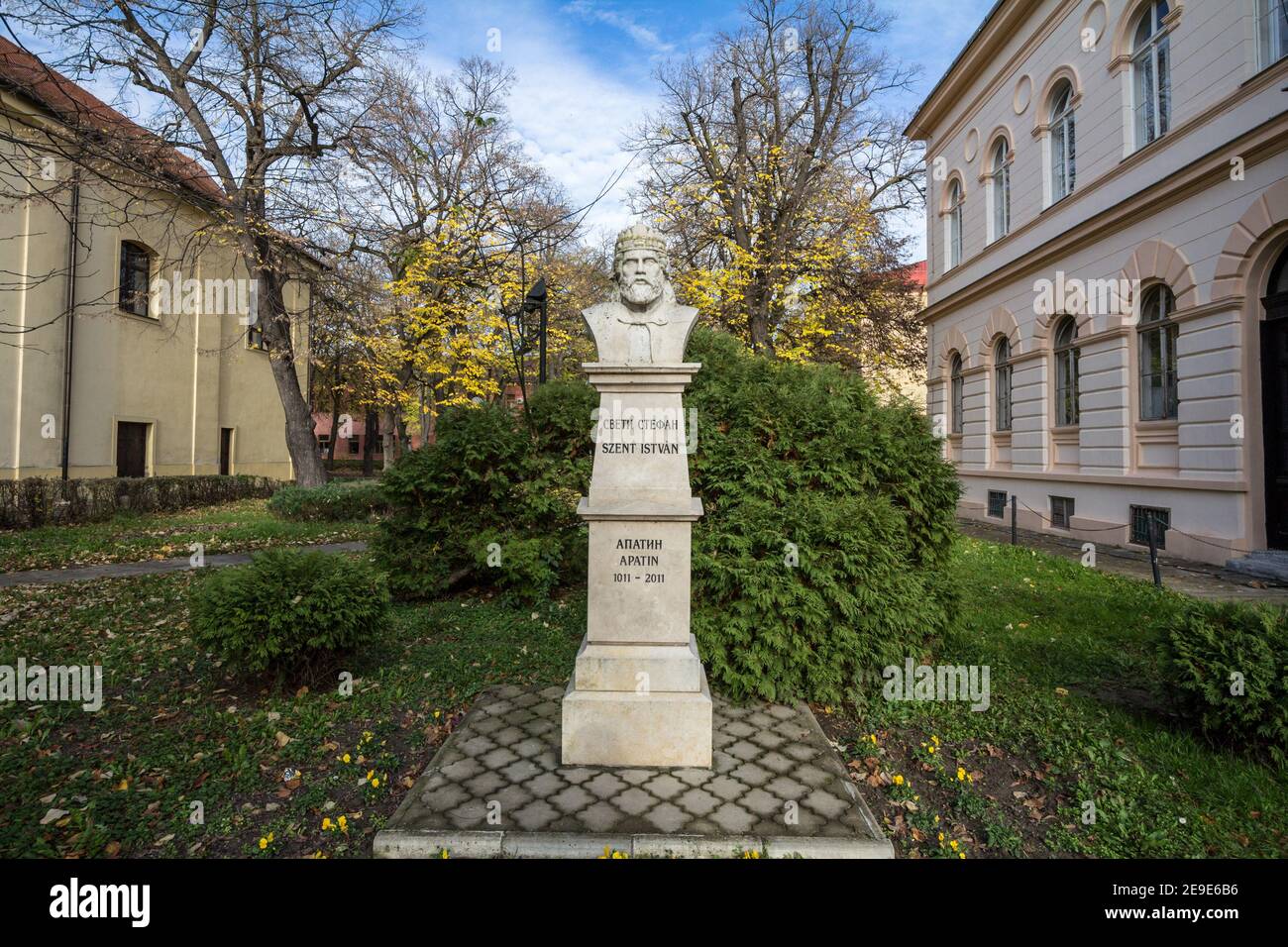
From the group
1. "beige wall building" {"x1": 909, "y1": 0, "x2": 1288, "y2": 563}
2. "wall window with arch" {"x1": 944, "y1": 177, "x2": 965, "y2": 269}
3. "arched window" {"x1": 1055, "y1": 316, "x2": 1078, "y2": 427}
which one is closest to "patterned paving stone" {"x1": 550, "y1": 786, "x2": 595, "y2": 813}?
"beige wall building" {"x1": 909, "y1": 0, "x2": 1288, "y2": 563}

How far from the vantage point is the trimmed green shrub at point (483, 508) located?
24.6 feet

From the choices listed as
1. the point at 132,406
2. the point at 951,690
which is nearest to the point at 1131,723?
the point at 951,690

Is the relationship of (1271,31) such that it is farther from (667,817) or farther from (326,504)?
(326,504)

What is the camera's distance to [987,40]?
52.1 ft

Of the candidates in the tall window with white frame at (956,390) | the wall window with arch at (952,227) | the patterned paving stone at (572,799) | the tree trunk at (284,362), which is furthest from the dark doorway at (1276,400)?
the tree trunk at (284,362)

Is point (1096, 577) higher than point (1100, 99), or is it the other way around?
point (1100, 99)

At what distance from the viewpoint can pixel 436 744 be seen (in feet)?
14.3

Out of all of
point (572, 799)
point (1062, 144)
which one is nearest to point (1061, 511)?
point (1062, 144)

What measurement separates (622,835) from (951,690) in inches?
125

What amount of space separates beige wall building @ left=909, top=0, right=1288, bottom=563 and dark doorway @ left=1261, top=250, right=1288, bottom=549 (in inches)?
0.8

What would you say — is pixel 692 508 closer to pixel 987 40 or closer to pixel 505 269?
pixel 505 269

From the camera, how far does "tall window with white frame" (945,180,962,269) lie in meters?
18.5

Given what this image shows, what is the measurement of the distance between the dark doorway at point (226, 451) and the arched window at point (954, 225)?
23457mm

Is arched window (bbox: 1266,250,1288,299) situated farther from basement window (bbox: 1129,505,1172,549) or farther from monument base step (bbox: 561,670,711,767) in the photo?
monument base step (bbox: 561,670,711,767)
